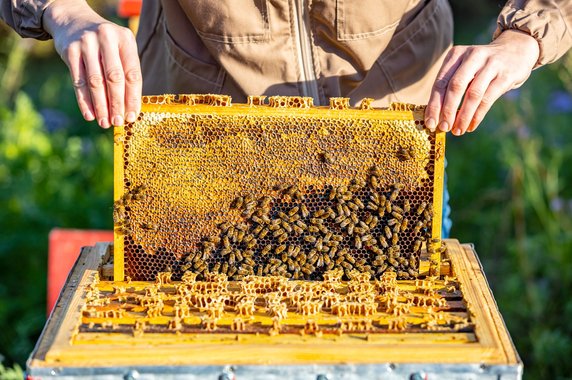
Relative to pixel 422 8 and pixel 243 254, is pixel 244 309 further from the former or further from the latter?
pixel 422 8

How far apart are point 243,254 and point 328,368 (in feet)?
2.69

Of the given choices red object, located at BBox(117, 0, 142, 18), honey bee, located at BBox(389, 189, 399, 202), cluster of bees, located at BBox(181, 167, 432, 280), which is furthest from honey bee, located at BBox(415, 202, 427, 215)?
red object, located at BBox(117, 0, 142, 18)

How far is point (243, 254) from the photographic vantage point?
10.4ft

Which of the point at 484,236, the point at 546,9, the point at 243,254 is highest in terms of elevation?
the point at 546,9

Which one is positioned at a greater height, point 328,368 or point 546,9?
point 546,9

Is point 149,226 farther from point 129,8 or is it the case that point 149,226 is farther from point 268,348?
point 129,8

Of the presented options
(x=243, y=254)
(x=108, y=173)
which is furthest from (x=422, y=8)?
(x=108, y=173)

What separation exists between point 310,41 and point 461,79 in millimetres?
760

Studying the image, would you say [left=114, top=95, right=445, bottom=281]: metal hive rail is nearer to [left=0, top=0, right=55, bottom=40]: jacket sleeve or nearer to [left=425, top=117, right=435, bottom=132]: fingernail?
[left=425, top=117, right=435, bottom=132]: fingernail

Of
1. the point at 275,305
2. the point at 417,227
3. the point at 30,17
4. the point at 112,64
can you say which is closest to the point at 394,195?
the point at 417,227

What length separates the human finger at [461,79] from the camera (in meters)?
2.90

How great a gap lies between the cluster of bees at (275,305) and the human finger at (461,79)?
0.69 m

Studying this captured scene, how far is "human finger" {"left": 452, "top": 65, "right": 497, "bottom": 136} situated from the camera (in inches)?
115

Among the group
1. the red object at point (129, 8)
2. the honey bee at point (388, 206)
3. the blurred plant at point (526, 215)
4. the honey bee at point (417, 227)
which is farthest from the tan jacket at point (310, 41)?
the blurred plant at point (526, 215)
